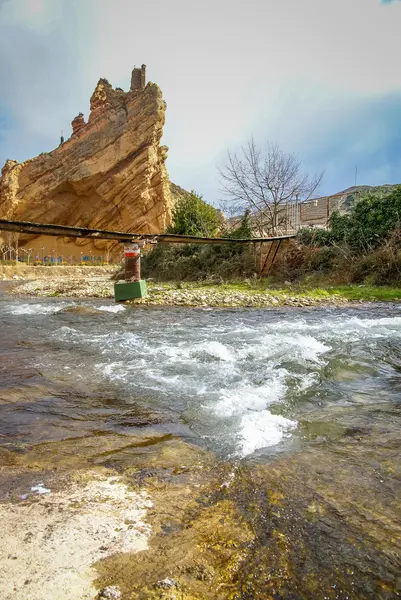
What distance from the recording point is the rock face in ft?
171

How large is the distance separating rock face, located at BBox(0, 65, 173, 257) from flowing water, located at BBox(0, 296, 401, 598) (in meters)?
47.3

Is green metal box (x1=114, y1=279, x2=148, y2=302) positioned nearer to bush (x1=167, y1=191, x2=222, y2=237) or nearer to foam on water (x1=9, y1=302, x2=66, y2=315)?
foam on water (x1=9, y1=302, x2=66, y2=315)

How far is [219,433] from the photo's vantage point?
3264mm

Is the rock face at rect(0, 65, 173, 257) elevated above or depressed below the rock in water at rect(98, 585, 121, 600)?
above

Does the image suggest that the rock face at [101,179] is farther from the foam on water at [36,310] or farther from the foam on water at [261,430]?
the foam on water at [261,430]

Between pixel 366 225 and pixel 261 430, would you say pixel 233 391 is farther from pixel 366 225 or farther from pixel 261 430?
pixel 366 225

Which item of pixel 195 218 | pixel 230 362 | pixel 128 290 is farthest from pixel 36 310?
pixel 195 218

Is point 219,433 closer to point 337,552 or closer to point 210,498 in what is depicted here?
point 210,498

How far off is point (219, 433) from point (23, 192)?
57.8 metres

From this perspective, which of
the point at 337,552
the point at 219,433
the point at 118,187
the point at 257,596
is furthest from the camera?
the point at 118,187

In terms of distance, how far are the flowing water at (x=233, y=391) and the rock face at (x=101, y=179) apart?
47264 millimetres

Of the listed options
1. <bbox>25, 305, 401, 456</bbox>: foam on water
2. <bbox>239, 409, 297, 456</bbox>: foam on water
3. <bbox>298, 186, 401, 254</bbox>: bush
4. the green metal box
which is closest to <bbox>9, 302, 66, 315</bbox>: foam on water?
the green metal box

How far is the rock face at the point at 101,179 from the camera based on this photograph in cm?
5222

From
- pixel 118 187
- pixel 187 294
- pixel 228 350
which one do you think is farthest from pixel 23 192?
pixel 228 350
